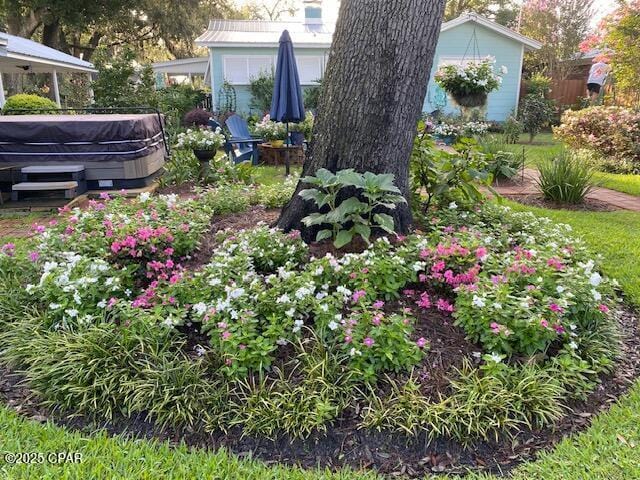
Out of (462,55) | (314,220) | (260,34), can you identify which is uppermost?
(260,34)

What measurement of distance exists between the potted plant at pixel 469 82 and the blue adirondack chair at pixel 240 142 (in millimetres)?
3794

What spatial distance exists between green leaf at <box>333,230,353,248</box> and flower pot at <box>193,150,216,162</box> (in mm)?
4301

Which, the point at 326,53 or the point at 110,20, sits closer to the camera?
the point at 326,53

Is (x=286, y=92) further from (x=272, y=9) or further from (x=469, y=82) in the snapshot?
(x=272, y=9)

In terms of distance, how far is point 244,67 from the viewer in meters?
16.1

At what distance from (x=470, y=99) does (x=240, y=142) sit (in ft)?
14.9

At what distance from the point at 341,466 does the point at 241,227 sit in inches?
98.8

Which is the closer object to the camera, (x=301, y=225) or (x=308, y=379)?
(x=308, y=379)

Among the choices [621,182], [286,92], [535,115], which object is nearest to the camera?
[621,182]

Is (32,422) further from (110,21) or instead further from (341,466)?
(110,21)

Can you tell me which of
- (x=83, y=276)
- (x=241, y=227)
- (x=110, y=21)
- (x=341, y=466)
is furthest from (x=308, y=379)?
(x=110, y=21)

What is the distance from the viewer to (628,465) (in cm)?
187

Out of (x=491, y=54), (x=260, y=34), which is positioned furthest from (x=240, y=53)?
(x=491, y=54)

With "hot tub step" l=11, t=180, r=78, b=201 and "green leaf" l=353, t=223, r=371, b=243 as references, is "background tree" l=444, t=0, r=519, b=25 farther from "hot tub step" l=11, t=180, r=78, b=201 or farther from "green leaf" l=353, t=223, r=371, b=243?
"green leaf" l=353, t=223, r=371, b=243
